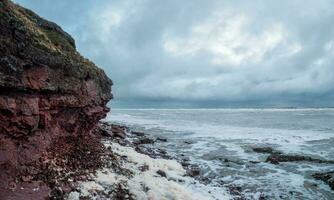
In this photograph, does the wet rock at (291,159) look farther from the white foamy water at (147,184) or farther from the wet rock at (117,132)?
the wet rock at (117,132)

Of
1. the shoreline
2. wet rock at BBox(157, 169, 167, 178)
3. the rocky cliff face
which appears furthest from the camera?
wet rock at BBox(157, 169, 167, 178)

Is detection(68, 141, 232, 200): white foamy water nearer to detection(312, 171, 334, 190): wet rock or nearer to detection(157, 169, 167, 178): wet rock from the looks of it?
detection(157, 169, 167, 178): wet rock

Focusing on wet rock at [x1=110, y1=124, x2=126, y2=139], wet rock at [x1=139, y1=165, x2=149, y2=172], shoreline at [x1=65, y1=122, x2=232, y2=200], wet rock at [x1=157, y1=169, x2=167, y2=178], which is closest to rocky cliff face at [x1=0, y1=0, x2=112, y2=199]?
shoreline at [x1=65, y1=122, x2=232, y2=200]

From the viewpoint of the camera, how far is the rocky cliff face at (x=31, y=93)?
1057 centimetres

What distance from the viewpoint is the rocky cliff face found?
10570 millimetres

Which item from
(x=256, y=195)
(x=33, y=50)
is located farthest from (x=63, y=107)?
(x=256, y=195)

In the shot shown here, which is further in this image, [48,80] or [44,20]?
[44,20]

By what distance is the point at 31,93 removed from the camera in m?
11.8

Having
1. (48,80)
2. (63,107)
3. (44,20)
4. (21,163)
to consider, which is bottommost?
(21,163)

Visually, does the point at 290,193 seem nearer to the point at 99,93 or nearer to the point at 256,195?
the point at 256,195

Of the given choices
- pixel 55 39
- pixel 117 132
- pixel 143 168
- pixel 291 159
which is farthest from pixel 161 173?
pixel 117 132

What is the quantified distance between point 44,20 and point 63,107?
4948 mm

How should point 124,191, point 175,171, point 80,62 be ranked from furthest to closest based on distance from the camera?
point 175,171
point 80,62
point 124,191

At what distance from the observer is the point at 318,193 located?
1747 cm
